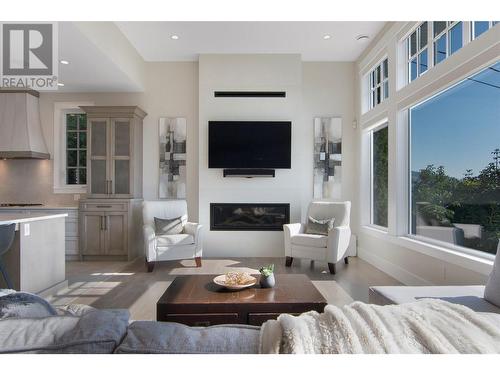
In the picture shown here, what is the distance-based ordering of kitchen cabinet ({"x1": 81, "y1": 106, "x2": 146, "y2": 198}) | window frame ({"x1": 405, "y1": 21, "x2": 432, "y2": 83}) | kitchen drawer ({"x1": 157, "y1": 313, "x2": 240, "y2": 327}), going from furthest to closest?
kitchen cabinet ({"x1": 81, "y1": 106, "x2": 146, "y2": 198}) < window frame ({"x1": 405, "y1": 21, "x2": 432, "y2": 83}) < kitchen drawer ({"x1": 157, "y1": 313, "x2": 240, "y2": 327})

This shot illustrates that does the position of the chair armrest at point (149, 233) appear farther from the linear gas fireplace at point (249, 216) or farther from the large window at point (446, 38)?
the large window at point (446, 38)

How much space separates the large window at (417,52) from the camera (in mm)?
3329

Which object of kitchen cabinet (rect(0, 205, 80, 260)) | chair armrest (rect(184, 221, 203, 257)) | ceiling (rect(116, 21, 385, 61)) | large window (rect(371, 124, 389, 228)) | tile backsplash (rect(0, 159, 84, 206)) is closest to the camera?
ceiling (rect(116, 21, 385, 61))

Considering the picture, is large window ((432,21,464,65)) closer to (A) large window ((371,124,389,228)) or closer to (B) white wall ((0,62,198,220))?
(A) large window ((371,124,389,228))

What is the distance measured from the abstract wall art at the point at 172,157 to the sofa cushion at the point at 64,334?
4.77 m

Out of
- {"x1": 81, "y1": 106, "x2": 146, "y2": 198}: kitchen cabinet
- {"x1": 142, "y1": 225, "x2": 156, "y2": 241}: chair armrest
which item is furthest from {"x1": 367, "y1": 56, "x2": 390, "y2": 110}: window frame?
{"x1": 81, "y1": 106, "x2": 146, "y2": 198}: kitchen cabinet

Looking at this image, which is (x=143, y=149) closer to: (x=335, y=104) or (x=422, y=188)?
(x=335, y=104)

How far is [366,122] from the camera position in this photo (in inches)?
189

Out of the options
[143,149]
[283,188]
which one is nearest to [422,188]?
[283,188]

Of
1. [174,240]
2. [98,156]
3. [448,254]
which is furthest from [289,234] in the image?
[98,156]

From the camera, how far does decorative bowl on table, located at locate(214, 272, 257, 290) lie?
2189mm

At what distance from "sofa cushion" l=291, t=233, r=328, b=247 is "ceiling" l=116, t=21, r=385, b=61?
284cm

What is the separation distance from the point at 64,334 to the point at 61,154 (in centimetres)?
563
